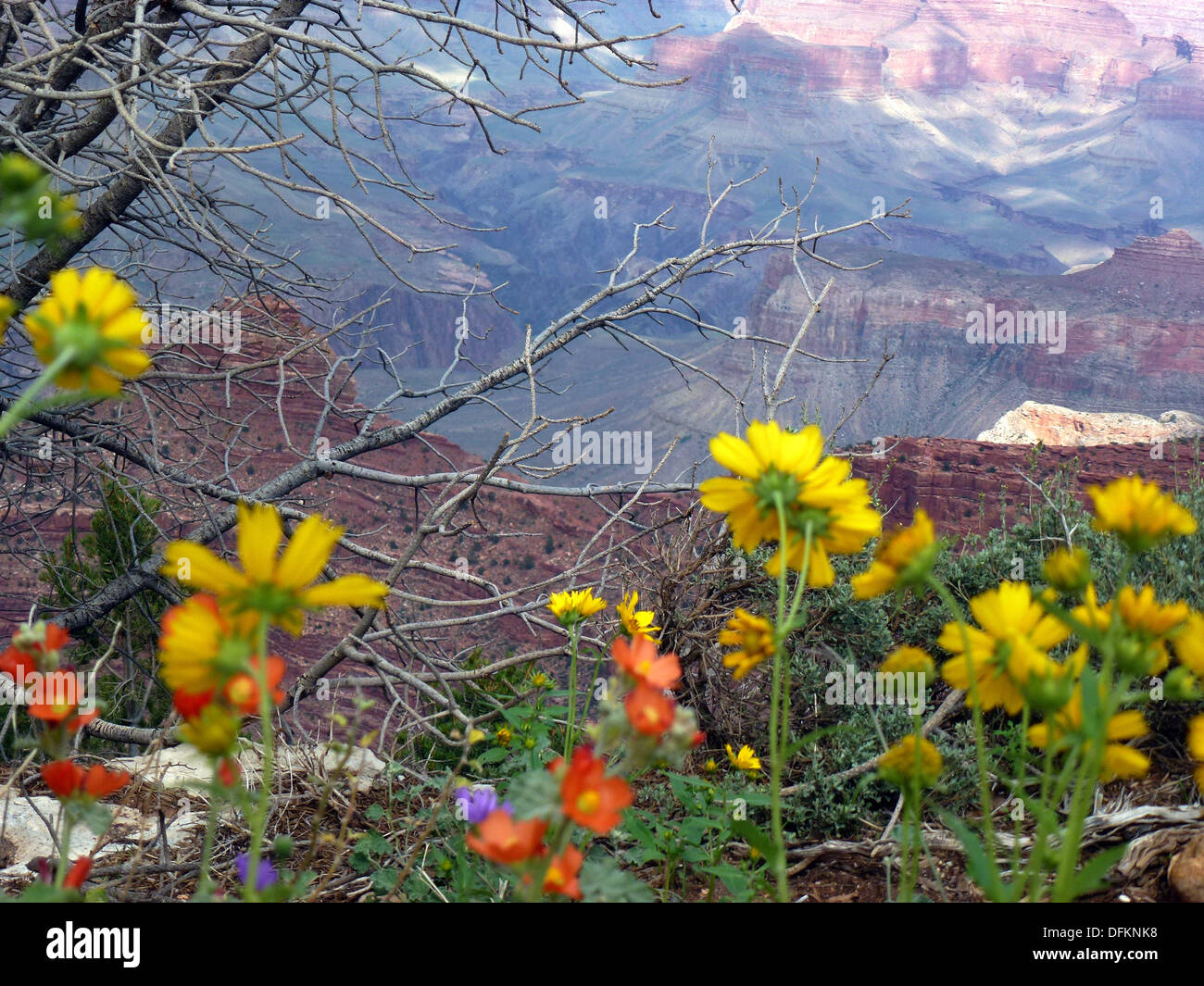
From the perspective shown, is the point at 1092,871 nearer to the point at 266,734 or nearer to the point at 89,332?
the point at 266,734

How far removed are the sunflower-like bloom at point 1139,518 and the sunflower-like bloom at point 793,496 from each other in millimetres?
224

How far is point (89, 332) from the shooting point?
0.78m

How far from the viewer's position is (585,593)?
6.48ft

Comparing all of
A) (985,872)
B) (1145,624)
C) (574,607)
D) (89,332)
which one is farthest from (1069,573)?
(574,607)

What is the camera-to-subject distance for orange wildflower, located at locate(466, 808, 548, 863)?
75 cm

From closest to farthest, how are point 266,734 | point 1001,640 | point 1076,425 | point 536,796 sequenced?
point 266,734, point 536,796, point 1001,640, point 1076,425

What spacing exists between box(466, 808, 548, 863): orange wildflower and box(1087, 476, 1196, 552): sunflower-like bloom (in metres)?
0.62

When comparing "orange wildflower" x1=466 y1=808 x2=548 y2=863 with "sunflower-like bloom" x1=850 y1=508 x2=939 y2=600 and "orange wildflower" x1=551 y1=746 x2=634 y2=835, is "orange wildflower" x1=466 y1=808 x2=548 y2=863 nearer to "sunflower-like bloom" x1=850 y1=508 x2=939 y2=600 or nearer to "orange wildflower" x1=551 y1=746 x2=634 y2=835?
"orange wildflower" x1=551 y1=746 x2=634 y2=835

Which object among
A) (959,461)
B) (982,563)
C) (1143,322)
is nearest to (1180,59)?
(1143,322)

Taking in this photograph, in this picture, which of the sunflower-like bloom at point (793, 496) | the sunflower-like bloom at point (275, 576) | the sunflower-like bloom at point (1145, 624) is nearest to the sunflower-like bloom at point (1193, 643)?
the sunflower-like bloom at point (1145, 624)

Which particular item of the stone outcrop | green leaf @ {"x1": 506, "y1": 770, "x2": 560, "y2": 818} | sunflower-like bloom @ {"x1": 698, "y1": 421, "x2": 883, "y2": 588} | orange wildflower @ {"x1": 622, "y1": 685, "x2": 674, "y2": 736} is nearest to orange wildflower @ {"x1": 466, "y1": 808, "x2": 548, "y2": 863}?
green leaf @ {"x1": 506, "y1": 770, "x2": 560, "y2": 818}

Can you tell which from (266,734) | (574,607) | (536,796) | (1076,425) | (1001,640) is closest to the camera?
(266,734)

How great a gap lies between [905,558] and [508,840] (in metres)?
0.49
